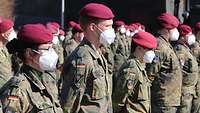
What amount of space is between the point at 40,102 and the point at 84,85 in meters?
0.75

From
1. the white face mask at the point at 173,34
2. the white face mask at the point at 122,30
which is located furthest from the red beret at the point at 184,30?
the white face mask at the point at 122,30

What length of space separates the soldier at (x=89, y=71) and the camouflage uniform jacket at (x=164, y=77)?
7.95ft

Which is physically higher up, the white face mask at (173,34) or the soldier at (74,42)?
the soldier at (74,42)

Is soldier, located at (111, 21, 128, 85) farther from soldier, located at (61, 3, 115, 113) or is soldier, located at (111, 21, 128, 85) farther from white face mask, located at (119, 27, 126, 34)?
soldier, located at (61, 3, 115, 113)

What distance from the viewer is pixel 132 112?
19.4 ft

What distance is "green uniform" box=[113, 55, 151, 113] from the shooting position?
5918mm

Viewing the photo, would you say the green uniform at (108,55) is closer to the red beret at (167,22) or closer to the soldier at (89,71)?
the red beret at (167,22)

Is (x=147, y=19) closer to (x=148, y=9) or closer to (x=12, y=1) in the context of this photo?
(x=148, y=9)

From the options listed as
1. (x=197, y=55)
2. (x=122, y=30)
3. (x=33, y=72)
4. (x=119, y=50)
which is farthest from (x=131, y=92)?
(x=122, y=30)


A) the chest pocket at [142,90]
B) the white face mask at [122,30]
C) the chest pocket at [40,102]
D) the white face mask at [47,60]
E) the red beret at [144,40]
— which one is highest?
the white face mask at [122,30]

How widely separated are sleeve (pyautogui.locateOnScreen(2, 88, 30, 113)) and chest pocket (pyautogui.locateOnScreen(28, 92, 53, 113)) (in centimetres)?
6

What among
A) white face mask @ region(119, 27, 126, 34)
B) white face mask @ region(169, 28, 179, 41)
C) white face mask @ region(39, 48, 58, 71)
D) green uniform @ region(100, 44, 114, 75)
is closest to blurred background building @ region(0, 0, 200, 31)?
white face mask @ region(119, 27, 126, 34)

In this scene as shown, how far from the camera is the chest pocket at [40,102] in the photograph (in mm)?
4176

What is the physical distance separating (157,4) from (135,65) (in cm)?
1450
